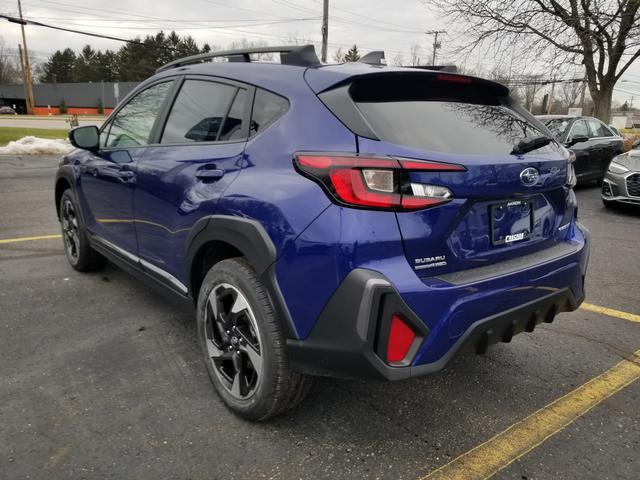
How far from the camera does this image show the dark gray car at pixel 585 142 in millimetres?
10578

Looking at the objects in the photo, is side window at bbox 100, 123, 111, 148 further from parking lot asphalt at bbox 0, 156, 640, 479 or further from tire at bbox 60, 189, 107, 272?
parking lot asphalt at bbox 0, 156, 640, 479

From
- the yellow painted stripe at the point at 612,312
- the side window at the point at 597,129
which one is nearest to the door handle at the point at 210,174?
the yellow painted stripe at the point at 612,312

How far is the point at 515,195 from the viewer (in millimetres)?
2326

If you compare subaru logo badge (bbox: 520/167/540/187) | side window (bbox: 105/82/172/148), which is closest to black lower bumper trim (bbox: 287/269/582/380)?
subaru logo badge (bbox: 520/167/540/187)

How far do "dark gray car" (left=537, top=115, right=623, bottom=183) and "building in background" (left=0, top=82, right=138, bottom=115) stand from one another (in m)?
68.2

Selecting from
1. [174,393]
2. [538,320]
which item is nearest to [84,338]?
[174,393]

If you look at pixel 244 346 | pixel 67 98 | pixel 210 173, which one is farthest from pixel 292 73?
pixel 67 98

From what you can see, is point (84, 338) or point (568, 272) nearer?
point (568, 272)

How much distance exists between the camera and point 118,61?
90750 millimetres

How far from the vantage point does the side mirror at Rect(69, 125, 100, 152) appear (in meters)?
3.84

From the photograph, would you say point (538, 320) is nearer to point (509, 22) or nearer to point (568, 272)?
point (568, 272)

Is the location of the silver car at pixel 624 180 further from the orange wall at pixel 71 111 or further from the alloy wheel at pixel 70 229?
the orange wall at pixel 71 111

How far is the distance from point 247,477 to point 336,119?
1.53m

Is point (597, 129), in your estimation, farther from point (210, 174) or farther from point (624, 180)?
point (210, 174)
